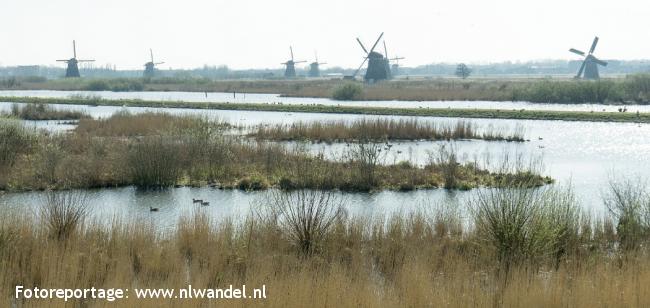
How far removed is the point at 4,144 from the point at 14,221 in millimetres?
15747

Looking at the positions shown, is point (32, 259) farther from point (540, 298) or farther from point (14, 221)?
point (540, 298)

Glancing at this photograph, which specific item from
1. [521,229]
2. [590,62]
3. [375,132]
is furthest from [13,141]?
[590,62]

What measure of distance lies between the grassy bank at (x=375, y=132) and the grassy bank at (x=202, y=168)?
32.7 feet

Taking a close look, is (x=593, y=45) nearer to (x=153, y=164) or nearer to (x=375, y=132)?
(x=375, y=132)

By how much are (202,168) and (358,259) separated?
15.9m

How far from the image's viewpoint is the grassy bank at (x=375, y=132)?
39.6 meters

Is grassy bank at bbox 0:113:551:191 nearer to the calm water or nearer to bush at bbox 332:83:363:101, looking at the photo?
the calm water

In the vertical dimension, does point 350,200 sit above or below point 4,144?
below

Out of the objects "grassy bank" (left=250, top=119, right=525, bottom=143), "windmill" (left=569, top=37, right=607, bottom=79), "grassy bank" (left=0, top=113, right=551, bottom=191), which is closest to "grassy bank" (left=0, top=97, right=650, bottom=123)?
"grassy bank" (left=250, top=119, right=525, bottom=143)

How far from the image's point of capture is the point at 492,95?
82.3 meters

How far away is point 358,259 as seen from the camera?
40.0 feet

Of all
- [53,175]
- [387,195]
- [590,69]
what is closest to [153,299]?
[387,195]

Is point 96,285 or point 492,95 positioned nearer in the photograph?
point 96,285

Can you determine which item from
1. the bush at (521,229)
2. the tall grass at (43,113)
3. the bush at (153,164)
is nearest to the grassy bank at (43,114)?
the tall grass at (43,113)
